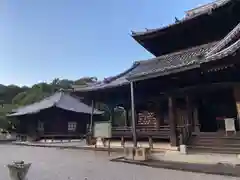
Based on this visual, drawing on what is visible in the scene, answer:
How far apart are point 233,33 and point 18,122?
27.8 metres

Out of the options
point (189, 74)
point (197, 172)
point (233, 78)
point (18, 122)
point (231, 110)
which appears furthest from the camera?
point (18, 122)

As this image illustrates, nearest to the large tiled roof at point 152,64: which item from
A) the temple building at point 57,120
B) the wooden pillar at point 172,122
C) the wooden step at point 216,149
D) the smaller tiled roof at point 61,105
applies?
the wooden pillar at point 172,122

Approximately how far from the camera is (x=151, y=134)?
12273mm

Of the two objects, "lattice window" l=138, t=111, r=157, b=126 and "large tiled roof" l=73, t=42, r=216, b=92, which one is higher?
"large tiled roof" l=73, t=42, r=216, b=92

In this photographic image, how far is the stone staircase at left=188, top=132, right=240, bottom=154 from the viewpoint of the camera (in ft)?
28.5

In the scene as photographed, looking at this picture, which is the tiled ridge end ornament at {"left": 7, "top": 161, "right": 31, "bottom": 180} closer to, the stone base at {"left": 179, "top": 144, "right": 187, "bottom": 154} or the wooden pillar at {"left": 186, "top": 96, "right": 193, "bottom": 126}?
the stone base at {"left": 179, "top": 144, "right": 187, "bottom": 154}

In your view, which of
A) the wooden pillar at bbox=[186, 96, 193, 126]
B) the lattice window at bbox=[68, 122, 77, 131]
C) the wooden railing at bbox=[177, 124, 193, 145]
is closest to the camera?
the wooden railing at bbox=[177, 124, 193, 145]

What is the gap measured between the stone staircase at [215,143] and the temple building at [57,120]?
16.7m

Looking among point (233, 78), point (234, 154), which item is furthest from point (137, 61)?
point (234, 154)

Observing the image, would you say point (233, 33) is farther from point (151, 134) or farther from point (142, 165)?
point (151, 134)

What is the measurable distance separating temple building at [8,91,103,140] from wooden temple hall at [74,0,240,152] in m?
10.7

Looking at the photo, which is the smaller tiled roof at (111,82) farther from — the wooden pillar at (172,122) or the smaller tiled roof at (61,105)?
the smaller tiled roof at (61,105)

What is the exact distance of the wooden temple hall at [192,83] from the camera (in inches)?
350

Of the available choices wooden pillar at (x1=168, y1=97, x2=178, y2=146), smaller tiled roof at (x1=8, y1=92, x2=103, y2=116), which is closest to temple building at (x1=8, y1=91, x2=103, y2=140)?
smaller tiled roof at (x1=8, y1=92, x2=103, y2=116)
